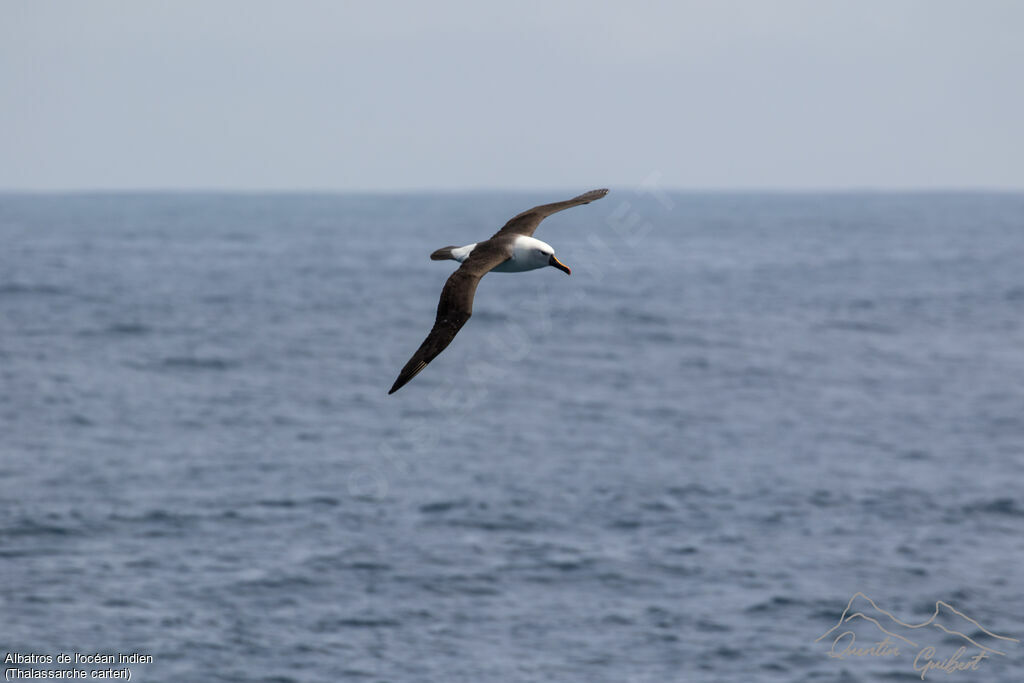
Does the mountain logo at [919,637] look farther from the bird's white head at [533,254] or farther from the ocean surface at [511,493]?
the bird's white head at [533,254]

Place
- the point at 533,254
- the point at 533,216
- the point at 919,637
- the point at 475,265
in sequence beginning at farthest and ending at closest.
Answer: the point at 919,637, the point at 533,216, the point at 533,254, the point at 475,265

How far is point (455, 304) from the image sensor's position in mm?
10438

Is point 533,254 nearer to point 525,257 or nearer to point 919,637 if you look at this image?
point 525,257

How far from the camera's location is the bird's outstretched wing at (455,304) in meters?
9.38

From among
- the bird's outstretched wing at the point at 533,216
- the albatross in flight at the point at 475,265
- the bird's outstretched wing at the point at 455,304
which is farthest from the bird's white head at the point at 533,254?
the bird's outstretched wing at the point at 533,216

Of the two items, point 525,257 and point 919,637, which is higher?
point 525,257

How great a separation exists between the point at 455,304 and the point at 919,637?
27808mm

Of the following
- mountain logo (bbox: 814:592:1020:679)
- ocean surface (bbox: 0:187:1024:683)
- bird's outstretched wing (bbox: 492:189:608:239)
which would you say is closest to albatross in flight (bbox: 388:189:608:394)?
bird's outstretched wing (bbox: 492:189:608:239)

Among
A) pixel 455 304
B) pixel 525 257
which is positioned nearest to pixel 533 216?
pixel 525 257

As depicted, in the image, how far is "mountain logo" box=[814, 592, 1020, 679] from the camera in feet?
104

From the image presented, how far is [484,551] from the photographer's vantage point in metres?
37.6

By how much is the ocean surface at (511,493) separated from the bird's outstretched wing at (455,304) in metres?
20.4

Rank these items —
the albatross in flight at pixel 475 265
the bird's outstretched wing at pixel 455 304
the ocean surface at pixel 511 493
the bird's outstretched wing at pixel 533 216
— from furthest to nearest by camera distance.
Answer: the ocean surface at pixel 511 493 < the bird's outstretched wing at pixel 533 216 < the albatross in flight at pixel 475 265 < the bird's outstretched wing at pixel 455 304

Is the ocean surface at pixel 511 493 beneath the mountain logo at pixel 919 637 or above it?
above
